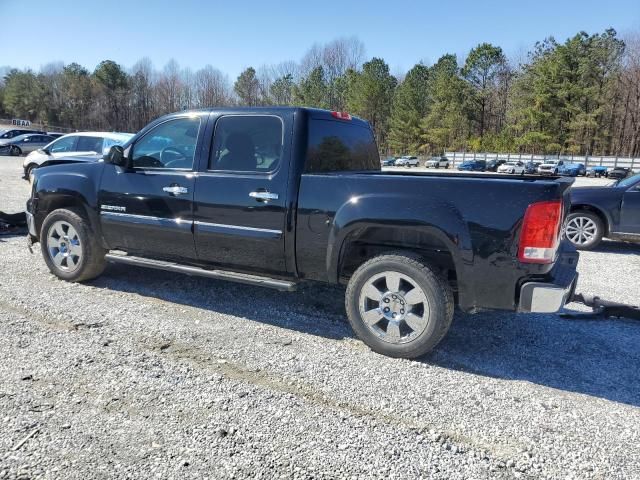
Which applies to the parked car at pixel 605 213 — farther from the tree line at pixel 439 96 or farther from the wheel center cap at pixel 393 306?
the tree line at pixel 439 96

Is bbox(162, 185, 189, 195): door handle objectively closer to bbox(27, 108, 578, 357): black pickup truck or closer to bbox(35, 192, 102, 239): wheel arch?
bbox(27, 108, 578, 357): black pickup truck

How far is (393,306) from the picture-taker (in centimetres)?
373

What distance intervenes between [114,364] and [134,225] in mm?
1713

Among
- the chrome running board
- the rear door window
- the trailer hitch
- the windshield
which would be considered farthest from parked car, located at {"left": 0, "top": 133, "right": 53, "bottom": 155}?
the trailer hitch

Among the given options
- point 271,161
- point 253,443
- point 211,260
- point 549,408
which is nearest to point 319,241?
point 271,161

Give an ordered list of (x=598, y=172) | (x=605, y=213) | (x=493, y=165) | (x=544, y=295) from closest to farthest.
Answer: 1. (x=544, y=295)
2. (x=605, y=213)
3. (x=598, y=172)
4. (x=493, y=165)

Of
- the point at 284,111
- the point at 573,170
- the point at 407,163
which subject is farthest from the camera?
the point at 407,163

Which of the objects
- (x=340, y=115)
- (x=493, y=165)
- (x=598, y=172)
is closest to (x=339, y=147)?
(x=340, y=115)

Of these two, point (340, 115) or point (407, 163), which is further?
point (407, 163)

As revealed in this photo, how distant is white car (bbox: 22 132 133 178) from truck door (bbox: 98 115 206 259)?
818 cm

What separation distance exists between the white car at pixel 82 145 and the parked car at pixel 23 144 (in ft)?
61.5

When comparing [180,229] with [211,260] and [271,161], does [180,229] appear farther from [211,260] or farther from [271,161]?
[271,161]

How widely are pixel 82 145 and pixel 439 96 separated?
56.5 metres

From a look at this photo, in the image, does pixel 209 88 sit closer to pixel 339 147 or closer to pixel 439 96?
pixel 439 96
